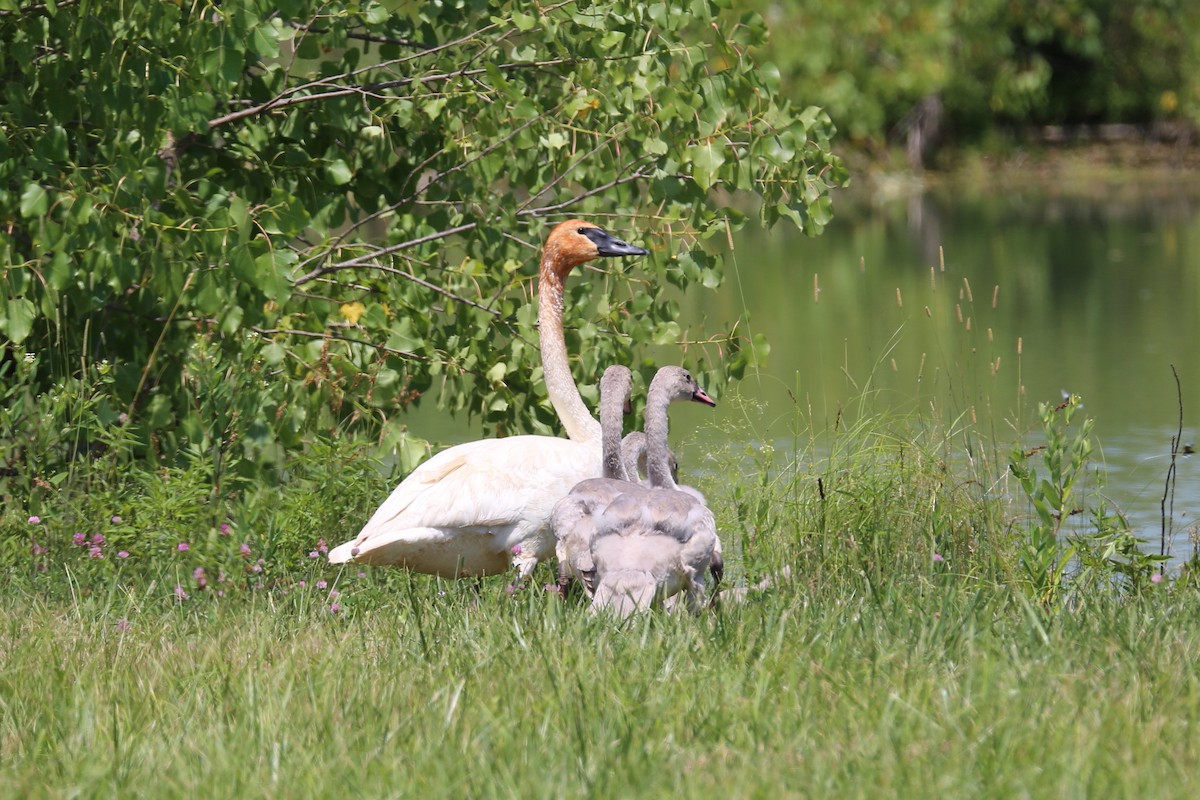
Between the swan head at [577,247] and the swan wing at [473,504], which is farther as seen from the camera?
the swan head at [577,247]

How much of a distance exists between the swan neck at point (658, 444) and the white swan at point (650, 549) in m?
0.38

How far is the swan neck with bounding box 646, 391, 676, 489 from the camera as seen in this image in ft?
19.2

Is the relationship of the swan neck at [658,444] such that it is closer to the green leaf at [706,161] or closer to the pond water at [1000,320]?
the pond water at [1000,320]

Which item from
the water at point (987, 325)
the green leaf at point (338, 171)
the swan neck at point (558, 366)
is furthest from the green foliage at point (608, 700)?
the green leaf at point (338, 171)

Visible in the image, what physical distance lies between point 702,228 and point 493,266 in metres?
1.00

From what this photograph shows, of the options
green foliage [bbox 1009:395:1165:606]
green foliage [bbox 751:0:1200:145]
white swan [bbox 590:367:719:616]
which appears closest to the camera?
white swan [bbox 590:367:719:616]

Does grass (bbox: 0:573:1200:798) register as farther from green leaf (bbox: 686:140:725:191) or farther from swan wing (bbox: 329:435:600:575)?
green leaf (bbox: 686:140:725:191)

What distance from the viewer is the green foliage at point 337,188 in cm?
598

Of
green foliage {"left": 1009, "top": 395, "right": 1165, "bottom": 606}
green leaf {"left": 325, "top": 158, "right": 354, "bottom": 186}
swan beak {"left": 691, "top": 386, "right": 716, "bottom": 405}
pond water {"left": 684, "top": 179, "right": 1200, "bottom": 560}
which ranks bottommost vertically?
pond water {"left": 684, "top": 179, "right": 1200, "bottom": 560}

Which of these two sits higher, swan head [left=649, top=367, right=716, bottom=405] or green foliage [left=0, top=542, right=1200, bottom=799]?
swan head [left=649, top=367, right=716, bottom=405]

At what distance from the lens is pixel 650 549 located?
5.20m

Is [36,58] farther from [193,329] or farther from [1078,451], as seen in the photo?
[1078,451]

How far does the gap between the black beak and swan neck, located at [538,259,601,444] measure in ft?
0.71

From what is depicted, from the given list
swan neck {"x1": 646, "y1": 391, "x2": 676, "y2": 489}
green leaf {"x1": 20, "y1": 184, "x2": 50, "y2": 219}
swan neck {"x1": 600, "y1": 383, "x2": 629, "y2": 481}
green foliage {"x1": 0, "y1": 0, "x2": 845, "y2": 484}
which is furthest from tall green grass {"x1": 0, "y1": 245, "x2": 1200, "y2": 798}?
green leaf {"x1": 20, "y1": 184, "x2": 50, "y2": 219}
